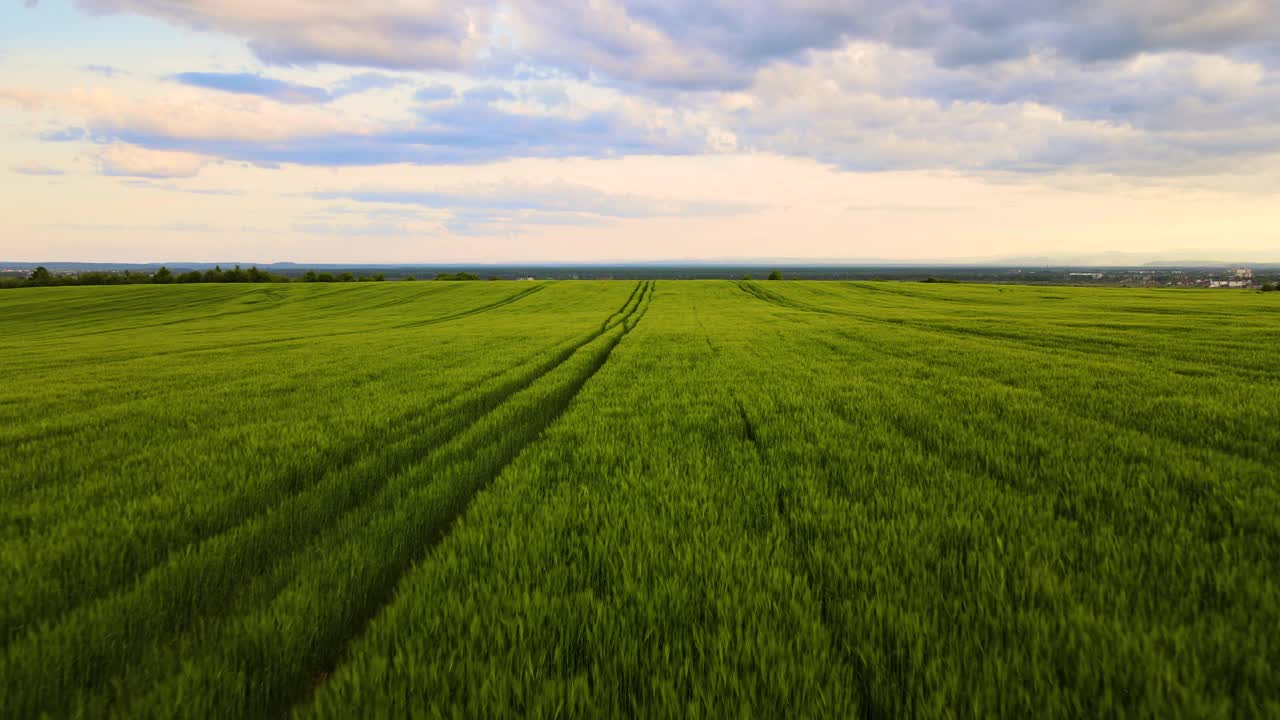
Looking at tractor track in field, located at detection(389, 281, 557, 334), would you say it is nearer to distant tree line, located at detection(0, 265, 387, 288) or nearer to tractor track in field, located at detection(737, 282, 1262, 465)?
tractor track in field, located at detection(737, 282, 1262, 465)

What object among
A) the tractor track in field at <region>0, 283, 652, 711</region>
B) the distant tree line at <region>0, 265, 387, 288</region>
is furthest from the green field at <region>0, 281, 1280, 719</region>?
the distant tree line at <region>0, 265, 387, 288</region>

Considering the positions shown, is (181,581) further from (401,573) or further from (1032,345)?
(1032,345)

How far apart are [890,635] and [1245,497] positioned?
3.61 m

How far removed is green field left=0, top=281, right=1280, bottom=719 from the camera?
209 centimetres

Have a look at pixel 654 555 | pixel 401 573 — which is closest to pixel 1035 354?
pixel 654 555

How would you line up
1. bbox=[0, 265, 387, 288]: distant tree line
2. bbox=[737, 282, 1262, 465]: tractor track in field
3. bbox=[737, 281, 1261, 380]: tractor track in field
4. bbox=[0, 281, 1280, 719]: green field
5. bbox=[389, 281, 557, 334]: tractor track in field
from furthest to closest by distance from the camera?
1. bbox=[0, 265, 387, 288]: distant tree line
2. bbox=[389, 281, 557, 334]: tractor track in field
3. bbox=[737, 281, 1261, 380]: tractor track in field
4. bbox=[737, 282, 1262, 465]: tractor track in field
5. bbox=[0, 281, 1280, 719]: green field

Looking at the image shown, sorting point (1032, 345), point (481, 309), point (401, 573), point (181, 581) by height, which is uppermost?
point (481, 309)

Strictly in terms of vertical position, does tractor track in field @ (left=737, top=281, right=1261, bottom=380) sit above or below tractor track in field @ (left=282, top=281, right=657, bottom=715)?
above

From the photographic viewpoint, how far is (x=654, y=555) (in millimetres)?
3232

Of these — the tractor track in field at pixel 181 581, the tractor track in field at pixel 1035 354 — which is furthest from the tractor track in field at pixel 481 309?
the tractor track in field at pixel 181 581

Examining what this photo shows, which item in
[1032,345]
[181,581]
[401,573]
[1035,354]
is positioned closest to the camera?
[181,581]

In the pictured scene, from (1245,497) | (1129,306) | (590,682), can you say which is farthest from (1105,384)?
(1129,306)

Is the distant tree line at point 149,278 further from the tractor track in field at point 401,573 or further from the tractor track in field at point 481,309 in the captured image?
the tractor track in field at point 401,573

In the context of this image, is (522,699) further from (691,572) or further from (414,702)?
(691,572)
